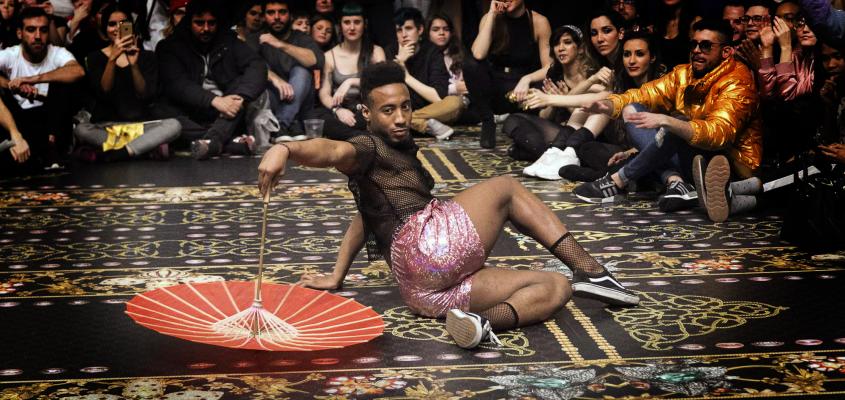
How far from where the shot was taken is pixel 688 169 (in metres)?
6.20

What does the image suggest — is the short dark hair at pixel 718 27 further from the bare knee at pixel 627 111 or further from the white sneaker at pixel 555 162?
the white sneaker at pixel 555 162

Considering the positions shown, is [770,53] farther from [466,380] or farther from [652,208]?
[466,380]

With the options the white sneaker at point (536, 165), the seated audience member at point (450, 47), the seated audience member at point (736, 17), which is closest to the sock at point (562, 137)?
the white sneaker at point (536, 165)

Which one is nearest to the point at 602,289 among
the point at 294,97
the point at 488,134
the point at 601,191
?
the point at 601,191

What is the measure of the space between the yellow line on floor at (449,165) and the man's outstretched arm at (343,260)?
2700mm

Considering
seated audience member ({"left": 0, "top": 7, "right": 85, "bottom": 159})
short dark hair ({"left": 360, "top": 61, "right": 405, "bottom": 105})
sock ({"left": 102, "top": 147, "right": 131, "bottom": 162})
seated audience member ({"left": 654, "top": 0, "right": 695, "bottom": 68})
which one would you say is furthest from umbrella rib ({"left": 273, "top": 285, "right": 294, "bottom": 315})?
sock ({"left": 102, "top": 147, "right": 131, "bottom": 162})

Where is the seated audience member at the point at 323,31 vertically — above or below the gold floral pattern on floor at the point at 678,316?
above

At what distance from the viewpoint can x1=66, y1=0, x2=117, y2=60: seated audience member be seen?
28.7ft

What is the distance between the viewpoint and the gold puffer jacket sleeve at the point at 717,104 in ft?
19.1

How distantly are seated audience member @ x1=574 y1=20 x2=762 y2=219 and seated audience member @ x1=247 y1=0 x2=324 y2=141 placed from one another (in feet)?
10.3

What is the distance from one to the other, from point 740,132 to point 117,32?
4.32m

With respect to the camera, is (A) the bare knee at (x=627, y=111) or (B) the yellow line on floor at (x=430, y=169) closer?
(A) the bare knee at (x=627, y=111)

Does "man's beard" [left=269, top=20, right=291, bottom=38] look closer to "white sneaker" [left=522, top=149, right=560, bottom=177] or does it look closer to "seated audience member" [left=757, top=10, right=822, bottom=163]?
"white sneaker" [left=522, top=149, right=560, bottom=177]

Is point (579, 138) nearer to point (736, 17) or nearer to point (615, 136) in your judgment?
point (615, 136)
